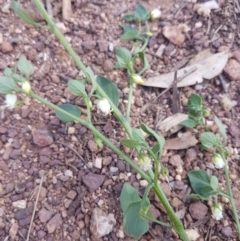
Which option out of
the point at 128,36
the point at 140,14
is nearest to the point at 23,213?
the point at 128,36

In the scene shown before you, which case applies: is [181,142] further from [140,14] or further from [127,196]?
[140,14]

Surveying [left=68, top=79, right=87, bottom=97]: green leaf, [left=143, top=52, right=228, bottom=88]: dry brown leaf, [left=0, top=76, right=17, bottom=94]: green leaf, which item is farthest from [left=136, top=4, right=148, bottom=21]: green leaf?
[left=0, top=76, right=17, bottom=94]: green leaf

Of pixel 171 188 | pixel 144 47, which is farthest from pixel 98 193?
pixel 144 47

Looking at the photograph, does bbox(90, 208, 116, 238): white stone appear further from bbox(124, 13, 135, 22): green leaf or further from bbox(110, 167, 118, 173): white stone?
bbox(124, 13, 135, 22): green leaf

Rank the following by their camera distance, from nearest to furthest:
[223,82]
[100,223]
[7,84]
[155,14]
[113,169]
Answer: [7,84]
[100,223]
[113,169]
[223,82]
[155,14]

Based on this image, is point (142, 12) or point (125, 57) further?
point (142, 12)

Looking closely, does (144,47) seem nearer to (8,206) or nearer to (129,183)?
(129,183)

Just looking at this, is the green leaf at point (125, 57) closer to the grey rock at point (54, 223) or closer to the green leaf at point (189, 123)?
the green leaf at point (189, 123)
